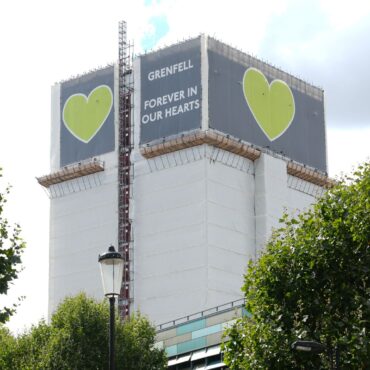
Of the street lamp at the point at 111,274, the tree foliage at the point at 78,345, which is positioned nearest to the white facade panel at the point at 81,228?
the tree foliage at the point at 78,345

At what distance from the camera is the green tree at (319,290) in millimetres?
50375

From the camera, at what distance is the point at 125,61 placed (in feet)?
527

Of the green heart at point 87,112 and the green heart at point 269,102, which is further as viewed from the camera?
the green heart at point 87,112

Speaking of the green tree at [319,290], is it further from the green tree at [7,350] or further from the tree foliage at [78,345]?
the green tree at [7,350]

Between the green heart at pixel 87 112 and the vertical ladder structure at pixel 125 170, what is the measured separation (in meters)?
2.42

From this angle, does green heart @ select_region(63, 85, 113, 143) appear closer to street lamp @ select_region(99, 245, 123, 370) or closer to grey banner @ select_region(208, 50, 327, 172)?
grey banner @ select_region(208, 50, 327, 172)

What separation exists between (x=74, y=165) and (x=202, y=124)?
20834mm

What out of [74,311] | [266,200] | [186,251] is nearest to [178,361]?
Answer: [74,311]

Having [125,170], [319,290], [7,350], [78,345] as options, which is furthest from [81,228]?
[319,290]

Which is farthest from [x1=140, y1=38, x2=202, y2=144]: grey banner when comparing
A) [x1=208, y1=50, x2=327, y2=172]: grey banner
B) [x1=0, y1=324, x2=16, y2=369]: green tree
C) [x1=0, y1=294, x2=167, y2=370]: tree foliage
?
[x1=0, y1=324, x2=16, y2=369]: green tree

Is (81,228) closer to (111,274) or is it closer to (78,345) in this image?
(78,345)

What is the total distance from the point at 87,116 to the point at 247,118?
836 inches

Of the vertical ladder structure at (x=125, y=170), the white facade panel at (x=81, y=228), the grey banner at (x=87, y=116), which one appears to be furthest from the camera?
the grey banner at (x=87, y=116)

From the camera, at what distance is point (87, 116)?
162 m
